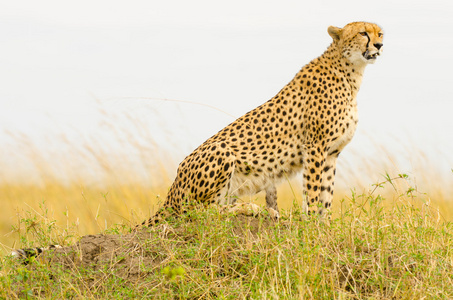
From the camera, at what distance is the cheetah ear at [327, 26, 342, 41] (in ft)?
16.2

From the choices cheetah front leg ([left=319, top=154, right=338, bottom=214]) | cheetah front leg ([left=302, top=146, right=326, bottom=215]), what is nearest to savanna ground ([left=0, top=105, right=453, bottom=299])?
cheetah front leg ([left=302, top=146, right=326, bottom=215])

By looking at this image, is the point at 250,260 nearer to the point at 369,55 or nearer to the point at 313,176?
the point at 313,176

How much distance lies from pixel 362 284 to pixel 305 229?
0.50m

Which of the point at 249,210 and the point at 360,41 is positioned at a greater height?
the point at 360,41

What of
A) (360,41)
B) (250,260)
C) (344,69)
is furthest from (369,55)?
(250,260)

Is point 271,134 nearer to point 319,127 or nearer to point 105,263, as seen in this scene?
point 319,127


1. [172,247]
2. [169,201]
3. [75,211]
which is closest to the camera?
[172,247]

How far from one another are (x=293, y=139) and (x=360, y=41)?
3.17 ft

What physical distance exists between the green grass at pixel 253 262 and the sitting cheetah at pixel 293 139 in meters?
0.40

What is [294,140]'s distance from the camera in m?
4.75

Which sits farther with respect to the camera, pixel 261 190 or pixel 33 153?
pixel 33 153

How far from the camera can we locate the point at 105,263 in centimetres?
388

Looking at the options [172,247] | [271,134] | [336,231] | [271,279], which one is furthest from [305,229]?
[271,134]

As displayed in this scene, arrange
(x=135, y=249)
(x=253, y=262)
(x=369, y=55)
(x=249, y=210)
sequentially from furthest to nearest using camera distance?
(x=369, y=55)
(x=249, y=210)
(x=135, y=249)
(x=253, y=262)
